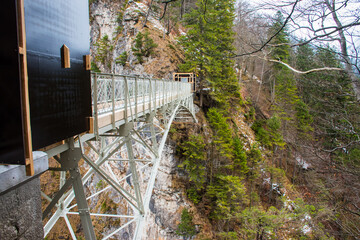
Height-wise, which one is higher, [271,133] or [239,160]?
[271,133]

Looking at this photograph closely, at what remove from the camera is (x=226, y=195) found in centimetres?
1433

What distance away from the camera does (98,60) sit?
24.4m

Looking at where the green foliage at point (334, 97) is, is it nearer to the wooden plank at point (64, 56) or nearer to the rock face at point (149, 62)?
the wooden plank at point (64, 56)

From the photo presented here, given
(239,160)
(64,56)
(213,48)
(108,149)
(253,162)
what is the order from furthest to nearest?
(253,162) → (213,48) → (239,160) → (108,149) → (64,56)

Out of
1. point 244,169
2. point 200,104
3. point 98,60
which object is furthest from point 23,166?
point 98,60

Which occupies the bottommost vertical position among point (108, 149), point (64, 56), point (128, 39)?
point (108, 149)

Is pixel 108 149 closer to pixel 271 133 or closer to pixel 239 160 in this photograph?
pixel 239 160

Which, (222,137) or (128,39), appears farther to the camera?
(128,39)

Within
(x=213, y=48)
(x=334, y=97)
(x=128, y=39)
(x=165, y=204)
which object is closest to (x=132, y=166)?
(x=334, y=97)

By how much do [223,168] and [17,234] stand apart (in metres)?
15.6

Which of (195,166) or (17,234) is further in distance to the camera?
(195,166)

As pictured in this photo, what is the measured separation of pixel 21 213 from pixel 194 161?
45.5 feet

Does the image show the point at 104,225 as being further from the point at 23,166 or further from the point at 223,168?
the point at 23,166

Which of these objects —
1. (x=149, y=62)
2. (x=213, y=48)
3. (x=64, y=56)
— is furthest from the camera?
(x=149, y=62)
